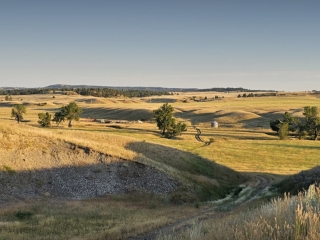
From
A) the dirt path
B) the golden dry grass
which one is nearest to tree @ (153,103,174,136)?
the dirt path

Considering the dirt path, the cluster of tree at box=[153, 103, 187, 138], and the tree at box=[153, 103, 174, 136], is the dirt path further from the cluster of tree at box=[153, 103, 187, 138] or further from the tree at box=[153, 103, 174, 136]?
the tree at box=[153, 103, 174, 136]

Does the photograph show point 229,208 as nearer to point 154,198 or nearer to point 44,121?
point 154,198

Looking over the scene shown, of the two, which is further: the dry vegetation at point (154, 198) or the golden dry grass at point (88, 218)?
the golden dry grass at point (88, 218)

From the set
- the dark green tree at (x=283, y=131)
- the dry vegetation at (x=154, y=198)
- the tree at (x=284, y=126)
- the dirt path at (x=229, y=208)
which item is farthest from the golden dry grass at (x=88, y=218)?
the tree at (x=284, y=126)

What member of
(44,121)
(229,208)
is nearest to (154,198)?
(229,208)

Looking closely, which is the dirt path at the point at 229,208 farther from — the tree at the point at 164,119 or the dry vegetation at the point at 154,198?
the tree at the point at 164,119

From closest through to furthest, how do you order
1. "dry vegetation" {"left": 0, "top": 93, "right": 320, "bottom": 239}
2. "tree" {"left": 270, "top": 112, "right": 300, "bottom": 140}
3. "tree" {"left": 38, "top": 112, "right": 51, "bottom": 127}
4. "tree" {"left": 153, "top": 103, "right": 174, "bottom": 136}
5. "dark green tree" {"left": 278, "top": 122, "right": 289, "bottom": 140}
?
"dry vegetation" {"left": 0, "top": 93, "right": 320, "bottom": 239}
"dark green tree" {"left": 278, "top": 122, "right": 289, "bottom": 140}
"tree" {"left": 270, "top": 112, "right": 300, "bottom": 140}
"tree" {"left": 153, "top": 103, "right": 174, "bottom": 136}
"tree" {"left": 38, "top": 112, "right": 51, "bottom": 127}

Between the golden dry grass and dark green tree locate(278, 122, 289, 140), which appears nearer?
the golden dry grass

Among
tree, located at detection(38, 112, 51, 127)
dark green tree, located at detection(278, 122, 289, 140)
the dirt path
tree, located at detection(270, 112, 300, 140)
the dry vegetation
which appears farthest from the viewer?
tree, located at detection(38, 112, 51, 127)

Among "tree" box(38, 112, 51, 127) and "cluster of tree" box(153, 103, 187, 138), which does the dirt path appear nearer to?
"cluster of tree" box(153, 103, 187, 138)

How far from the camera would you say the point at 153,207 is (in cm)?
3062

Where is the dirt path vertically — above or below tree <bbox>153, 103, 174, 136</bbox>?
below

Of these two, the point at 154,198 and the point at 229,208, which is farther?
the point at 154,198

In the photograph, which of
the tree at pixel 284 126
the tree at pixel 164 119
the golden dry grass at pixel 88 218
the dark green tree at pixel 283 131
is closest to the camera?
the golden dry grass at pixel 88 218
